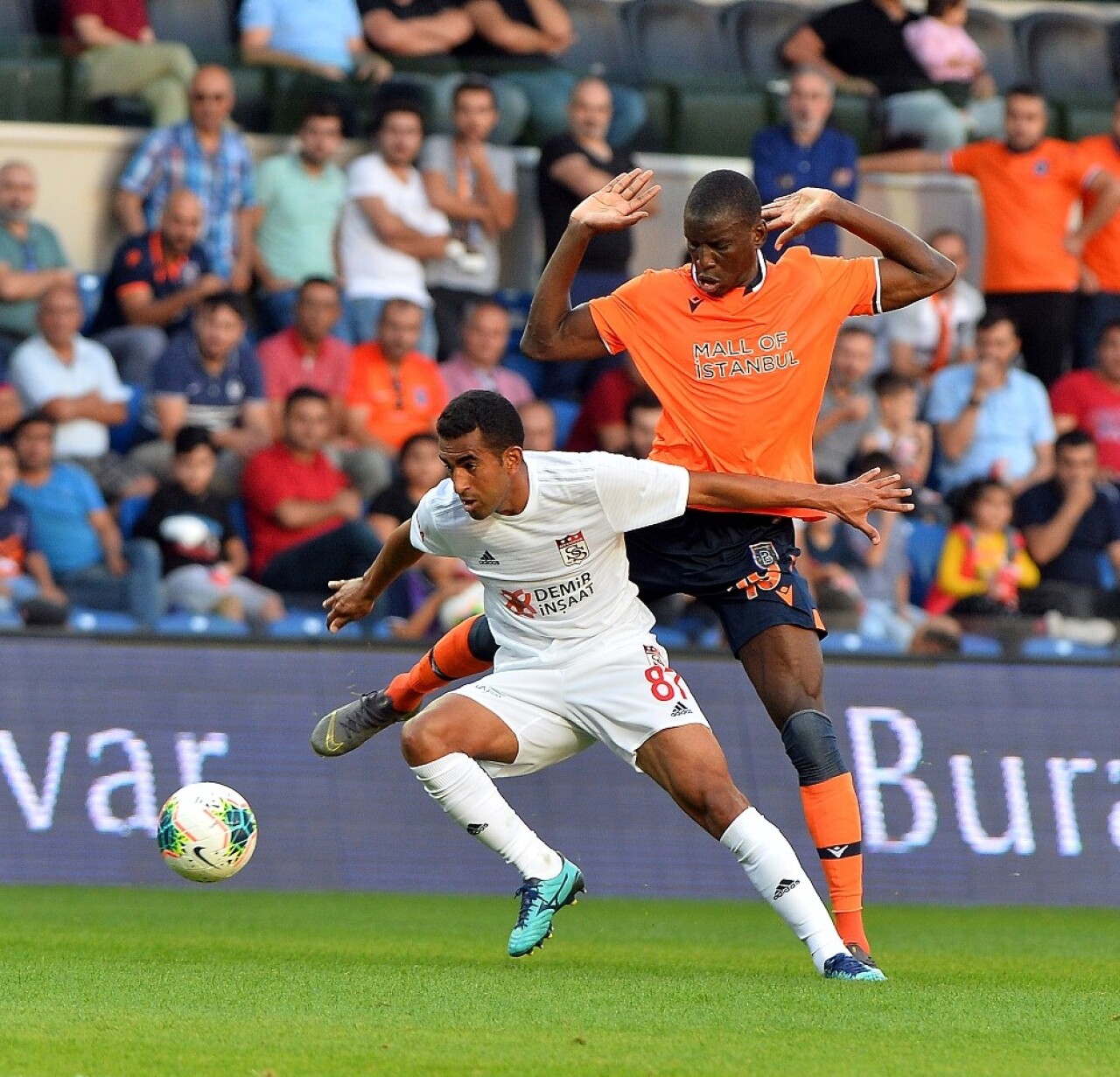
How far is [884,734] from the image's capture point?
11.2 m

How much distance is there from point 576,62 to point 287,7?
101 inches

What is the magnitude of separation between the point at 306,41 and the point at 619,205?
7.78 meters

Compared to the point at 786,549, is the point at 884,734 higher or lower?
lower

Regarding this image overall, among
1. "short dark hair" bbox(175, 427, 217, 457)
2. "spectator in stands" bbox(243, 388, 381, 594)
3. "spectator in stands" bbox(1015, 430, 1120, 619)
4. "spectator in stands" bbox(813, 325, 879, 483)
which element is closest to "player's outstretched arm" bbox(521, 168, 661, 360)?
"spectator in stands" bbox(243, 388, 381, 594)

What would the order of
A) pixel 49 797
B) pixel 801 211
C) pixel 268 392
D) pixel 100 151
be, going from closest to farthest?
pixel 801 211 → pixel 49 797 → pixel 268 392 → pixel 100 151

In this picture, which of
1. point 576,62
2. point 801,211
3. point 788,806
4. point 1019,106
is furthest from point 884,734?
point 576,62

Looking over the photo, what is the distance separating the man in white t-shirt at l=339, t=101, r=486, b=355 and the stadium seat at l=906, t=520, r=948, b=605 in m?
3.47

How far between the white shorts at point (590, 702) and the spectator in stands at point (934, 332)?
7.88 m

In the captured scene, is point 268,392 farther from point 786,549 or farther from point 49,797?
point 786,549

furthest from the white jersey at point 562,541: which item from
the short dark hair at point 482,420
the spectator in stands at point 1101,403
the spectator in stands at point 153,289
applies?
the spectator in stands at point 1101,403

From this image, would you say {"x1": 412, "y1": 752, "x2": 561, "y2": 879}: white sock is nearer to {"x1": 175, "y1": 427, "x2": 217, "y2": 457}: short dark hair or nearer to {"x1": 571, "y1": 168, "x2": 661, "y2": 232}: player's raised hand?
{"x1": 571, "y1": 168, "x2": 661, "y2": 232}: player's raised hand

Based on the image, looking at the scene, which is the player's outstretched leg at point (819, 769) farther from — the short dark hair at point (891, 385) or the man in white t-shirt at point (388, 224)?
the man in white t-shirt at point (388, 224)

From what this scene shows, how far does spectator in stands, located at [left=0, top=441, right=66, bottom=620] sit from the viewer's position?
36.9ft

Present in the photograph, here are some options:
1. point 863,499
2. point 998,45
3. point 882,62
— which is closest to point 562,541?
point 863,499
